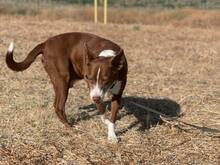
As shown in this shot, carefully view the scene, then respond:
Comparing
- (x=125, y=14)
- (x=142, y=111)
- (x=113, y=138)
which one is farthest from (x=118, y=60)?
(x=125, y=14)

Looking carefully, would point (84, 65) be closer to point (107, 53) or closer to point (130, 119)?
point (107, 53)

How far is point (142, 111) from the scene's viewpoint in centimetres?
794

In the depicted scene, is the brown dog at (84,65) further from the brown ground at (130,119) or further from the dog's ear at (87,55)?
the brown ground at (130,119)

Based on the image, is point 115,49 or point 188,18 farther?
point 188,18

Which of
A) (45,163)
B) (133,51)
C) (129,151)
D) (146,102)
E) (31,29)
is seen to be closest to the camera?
(45,163)

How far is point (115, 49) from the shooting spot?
6551mm

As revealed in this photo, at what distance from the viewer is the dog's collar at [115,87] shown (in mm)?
6270

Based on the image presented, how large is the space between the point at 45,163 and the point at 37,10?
65.7ft

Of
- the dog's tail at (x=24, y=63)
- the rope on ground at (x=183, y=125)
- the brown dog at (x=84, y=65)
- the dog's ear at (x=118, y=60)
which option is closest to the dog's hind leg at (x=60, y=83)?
the brown dog at (x=84, y=65)

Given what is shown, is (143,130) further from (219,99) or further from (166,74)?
(166,74)

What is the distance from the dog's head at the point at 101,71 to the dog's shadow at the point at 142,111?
1.03 m

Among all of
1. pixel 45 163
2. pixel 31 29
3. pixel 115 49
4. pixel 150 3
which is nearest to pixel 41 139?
pixel 45 163

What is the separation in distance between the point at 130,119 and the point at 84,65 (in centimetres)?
142

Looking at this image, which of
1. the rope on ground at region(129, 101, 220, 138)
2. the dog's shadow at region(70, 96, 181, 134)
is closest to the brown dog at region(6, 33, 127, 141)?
the dog's shadow at region(70, 96, 181, 134)
